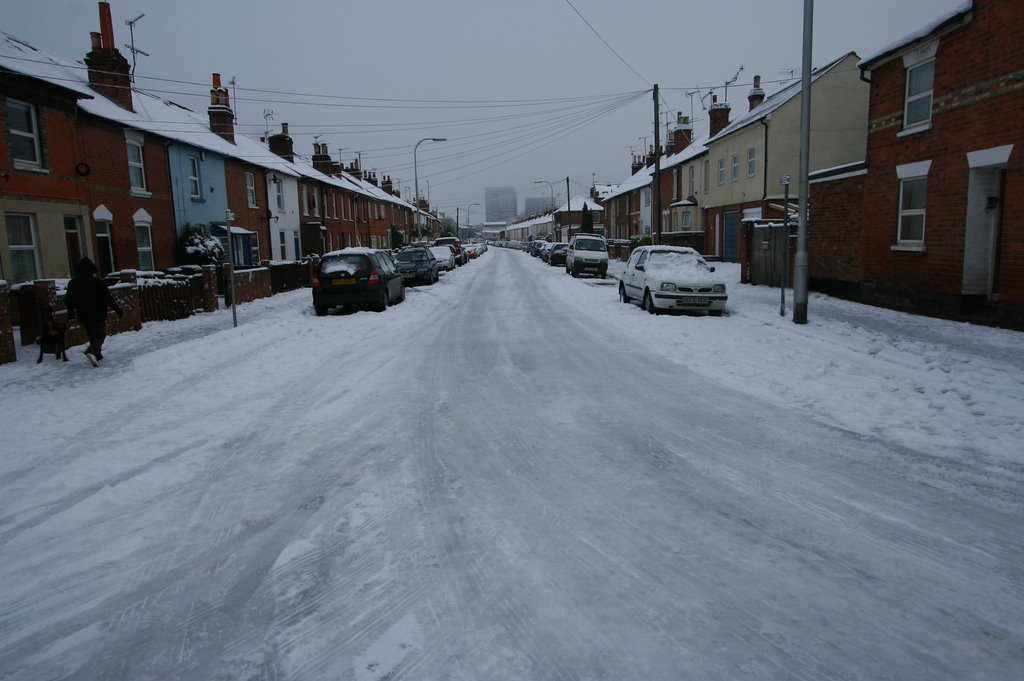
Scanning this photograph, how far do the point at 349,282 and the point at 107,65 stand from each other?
12481 millimetres

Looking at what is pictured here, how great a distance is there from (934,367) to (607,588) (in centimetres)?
736

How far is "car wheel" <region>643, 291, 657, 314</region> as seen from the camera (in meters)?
15.0

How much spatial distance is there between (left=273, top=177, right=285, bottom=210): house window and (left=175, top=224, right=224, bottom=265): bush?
10283 mm

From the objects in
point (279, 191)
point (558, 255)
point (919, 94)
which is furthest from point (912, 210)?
point (279, 191)

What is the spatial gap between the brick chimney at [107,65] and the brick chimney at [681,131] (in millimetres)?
38733

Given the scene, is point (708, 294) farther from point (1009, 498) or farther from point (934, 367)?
point (1009, 498)

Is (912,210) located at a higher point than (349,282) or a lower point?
higher

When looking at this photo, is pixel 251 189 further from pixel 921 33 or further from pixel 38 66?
pixel 921 33

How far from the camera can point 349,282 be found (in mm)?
16219

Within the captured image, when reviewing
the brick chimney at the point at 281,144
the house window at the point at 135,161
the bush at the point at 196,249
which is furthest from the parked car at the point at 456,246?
the house window at the point at 135,161

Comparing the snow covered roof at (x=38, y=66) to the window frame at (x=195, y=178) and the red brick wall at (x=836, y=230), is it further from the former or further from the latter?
the red brick wall at (x=836, y=230)

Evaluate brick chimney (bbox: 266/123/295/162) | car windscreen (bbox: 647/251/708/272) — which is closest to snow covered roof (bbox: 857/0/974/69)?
car windscreen (bbox: 647/251/708/272)

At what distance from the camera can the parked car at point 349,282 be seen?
16.2 m

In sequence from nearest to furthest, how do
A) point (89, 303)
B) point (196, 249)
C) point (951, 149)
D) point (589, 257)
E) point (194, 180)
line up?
point (89, 303), point (951, 149), point (196, 249), point (194, 180), point (589, 257)
